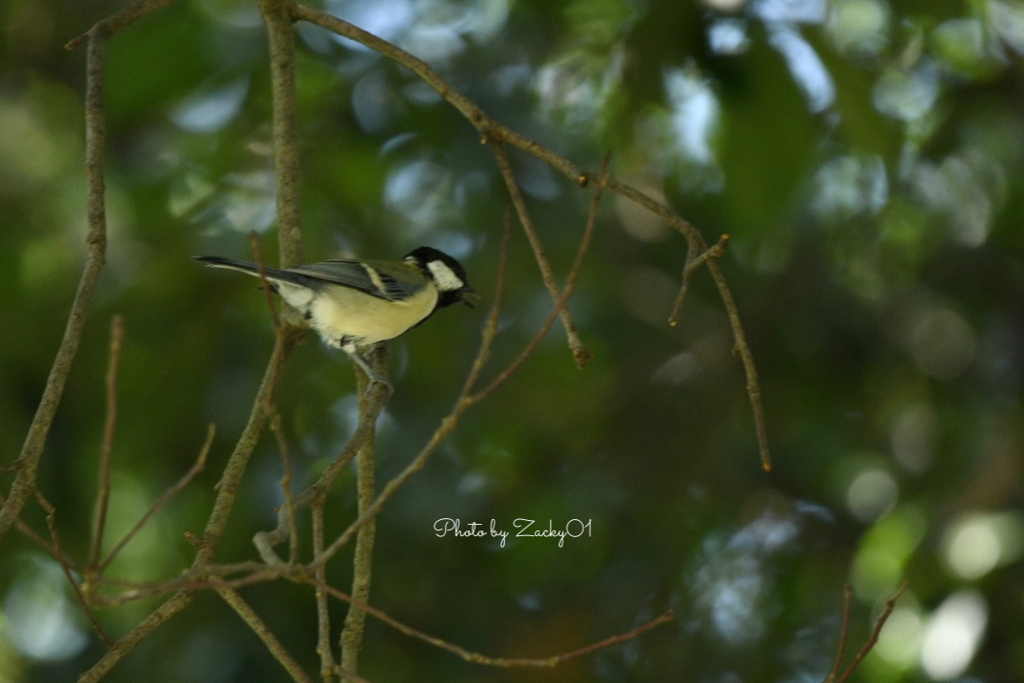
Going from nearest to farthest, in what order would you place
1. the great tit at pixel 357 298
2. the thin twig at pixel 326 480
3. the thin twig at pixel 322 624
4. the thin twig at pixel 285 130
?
the thin twig at pixel 326 480 < the thin twig at pixel 322 624 < the thin twig at pixel 285 130 < the great tit at pixel 357 298

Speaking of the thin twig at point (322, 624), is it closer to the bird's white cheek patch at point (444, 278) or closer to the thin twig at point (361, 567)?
the thin twig at point (361, 567)

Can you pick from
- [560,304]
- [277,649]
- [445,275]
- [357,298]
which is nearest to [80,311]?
[277,649]

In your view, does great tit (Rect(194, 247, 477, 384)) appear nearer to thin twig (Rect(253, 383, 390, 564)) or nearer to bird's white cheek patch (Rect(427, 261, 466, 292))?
bird's white cheek patch (Rect(427, 261, 466, 292))

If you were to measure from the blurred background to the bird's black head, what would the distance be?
16.2 inches

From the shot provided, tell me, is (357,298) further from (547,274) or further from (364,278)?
(547,274)

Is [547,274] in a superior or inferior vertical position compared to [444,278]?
superior

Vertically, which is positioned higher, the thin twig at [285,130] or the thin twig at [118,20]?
the thin twig at [118,20]

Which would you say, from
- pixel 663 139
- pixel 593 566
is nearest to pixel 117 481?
pixel 593 566

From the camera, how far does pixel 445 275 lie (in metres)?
4.25

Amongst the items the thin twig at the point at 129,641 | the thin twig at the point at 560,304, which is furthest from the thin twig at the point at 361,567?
the thin twig at the point at 560,304

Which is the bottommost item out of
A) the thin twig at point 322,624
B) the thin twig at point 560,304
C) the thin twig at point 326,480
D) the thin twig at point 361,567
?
the thin twig at point 361,567

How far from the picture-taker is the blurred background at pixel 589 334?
409cm

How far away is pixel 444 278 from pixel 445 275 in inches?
0.5

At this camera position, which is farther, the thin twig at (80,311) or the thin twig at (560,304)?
the thin twig at (80,311)
